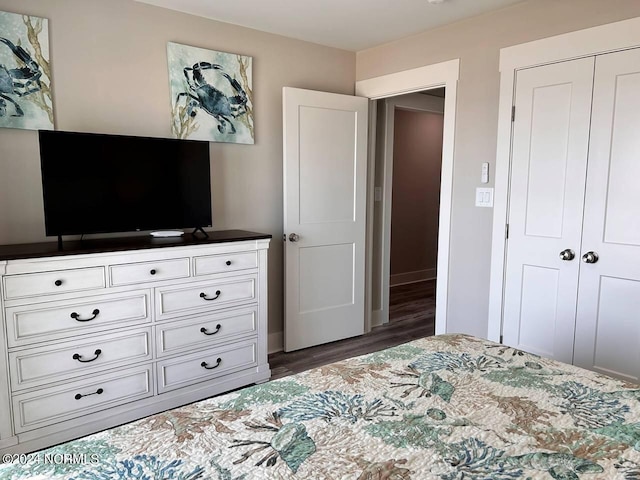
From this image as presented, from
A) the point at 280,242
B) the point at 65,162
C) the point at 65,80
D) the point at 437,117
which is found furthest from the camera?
the point at 437,117

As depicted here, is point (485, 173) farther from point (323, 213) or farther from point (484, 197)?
point (323, 213)

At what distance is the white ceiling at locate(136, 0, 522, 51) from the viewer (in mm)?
2846

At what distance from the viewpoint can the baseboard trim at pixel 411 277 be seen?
615 centimetres

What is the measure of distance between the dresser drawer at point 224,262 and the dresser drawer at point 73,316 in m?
0.35

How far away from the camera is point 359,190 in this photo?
12.8ft

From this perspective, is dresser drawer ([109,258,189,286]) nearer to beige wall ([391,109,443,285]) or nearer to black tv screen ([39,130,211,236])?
black tv screen ([39,130,211,236])

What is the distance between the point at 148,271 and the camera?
2.53 metres

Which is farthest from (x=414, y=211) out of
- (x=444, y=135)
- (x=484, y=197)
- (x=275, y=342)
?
(x=275, y=342)

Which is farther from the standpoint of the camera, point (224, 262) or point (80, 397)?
point (224, 262)

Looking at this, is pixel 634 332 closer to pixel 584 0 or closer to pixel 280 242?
pixel 584 0

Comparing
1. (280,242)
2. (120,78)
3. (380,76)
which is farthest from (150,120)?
(380,76)

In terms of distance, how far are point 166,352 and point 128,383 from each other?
0.26m

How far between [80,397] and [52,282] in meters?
0.64

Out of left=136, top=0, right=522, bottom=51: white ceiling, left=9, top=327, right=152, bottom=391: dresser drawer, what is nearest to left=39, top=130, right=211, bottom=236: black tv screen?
left=9, top=327, right=152, bottom=391: dresser drawer
